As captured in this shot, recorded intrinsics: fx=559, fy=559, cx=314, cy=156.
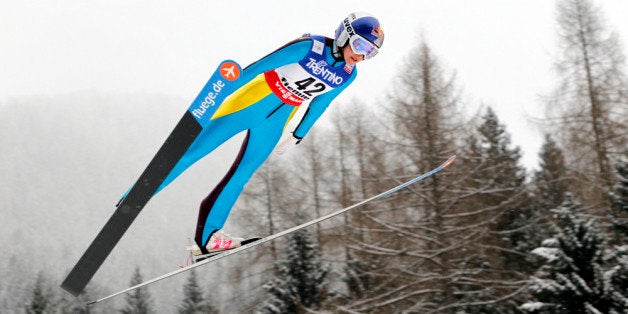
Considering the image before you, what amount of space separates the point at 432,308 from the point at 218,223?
7519 millimetres

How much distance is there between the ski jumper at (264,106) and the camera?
3221 mm

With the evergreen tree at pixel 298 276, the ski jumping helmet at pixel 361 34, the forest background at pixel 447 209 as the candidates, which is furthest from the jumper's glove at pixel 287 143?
the evergreen tree at pixel 298 276

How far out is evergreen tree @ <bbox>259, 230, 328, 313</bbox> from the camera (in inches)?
644

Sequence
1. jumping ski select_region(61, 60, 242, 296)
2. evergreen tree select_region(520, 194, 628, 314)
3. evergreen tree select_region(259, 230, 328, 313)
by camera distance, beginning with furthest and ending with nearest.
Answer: evergreen tree select_region(259, 230, 328, 313) < evergreen tree select_region(520, 194, 628, 314) < jumping ski select_region(61, 60, 242, 296)

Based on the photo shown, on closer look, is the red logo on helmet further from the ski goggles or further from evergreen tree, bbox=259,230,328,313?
evergreen tree, bbox=259,230,328,313

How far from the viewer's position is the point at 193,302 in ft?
80.5

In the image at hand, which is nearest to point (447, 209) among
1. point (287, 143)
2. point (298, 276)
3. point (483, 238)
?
point (483, 238)

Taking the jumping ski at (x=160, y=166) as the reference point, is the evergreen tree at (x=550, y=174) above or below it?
above

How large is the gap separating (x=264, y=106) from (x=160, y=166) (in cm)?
74

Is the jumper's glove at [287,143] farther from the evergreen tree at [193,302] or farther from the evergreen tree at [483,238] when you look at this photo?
the evergreen tree at [193,302]

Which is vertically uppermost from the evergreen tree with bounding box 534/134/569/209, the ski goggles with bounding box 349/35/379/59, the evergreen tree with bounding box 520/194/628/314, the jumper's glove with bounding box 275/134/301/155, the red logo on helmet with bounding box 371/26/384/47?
the evergreen tree with bounding box 534/134/569/209

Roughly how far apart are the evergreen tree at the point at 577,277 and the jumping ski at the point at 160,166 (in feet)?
24.9

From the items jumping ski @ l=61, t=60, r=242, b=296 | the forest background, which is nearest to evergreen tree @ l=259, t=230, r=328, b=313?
the forest background

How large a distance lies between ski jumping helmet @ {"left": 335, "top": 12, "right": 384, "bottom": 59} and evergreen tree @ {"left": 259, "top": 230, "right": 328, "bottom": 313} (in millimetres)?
13482
